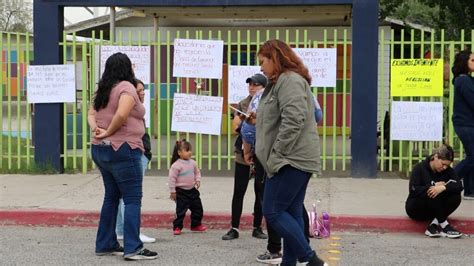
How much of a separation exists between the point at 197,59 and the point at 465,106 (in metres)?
3.90

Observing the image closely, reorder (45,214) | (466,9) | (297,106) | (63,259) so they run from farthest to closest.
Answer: (466,9), (45,214), (63,259), (297,106)

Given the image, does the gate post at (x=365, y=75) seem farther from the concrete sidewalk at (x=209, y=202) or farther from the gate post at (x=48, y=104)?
the gate post at (x=48, y=104)

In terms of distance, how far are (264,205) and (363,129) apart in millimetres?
5081

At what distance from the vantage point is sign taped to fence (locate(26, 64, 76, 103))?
10.3 meters

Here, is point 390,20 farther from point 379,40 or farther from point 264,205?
point 264,205

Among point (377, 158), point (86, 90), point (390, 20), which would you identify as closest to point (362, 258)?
point (377, 158)

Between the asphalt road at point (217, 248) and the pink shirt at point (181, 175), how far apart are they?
1.85ft

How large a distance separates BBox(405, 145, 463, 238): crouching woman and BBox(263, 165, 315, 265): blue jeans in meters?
2.27

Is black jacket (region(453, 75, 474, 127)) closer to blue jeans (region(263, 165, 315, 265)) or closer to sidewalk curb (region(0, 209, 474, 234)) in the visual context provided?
sidewalk curb (region(0, 209, 474, 234))

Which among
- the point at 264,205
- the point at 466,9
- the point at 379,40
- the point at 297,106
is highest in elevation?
the point at 466,9

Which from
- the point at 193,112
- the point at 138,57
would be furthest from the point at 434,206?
the point at 138,57

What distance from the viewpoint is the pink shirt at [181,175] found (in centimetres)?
702

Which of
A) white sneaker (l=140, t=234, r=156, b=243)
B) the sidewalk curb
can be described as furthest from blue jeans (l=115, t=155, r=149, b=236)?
the sidewalk curb

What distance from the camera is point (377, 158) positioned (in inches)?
399
